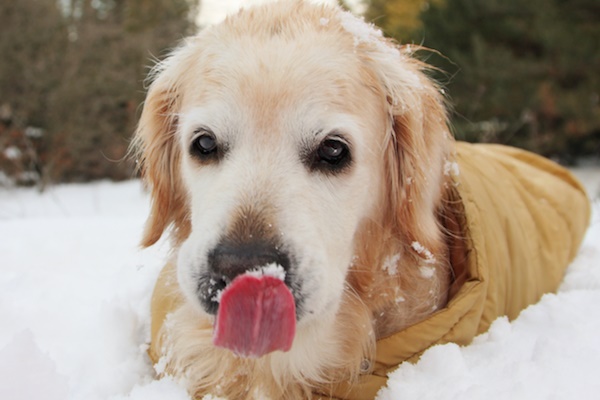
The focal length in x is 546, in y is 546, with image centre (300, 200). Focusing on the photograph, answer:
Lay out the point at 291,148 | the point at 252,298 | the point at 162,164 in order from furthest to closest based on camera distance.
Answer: the point at 162,164 < the point at 291,148 < the point at 252,298

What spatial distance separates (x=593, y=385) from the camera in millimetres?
1771

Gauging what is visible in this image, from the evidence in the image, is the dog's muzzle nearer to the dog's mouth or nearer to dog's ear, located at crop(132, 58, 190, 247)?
the dog's mouth

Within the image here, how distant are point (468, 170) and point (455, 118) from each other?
10811mm

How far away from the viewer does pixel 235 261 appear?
1.59 m

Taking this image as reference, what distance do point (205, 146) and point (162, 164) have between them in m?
0.56

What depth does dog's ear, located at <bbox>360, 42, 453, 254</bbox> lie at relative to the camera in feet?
7.28

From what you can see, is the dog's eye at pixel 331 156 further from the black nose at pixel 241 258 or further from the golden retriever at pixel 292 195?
the black nose at pixel 241 258

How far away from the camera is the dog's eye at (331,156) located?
6.38 ft

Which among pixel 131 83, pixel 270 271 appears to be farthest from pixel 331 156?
pixel 131 83

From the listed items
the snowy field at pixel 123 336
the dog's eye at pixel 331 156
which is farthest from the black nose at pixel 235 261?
the snowy field at pixel 123 336

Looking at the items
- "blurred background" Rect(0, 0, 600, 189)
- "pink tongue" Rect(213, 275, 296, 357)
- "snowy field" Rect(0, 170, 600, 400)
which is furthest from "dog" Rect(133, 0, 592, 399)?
"blurred background" Rect(0, 0, 600, 189)

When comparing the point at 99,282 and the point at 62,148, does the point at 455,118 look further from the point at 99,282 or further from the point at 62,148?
the point at 99,282

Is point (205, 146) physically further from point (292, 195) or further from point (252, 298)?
point (252, 298)

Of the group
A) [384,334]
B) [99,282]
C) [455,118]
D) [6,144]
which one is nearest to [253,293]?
[384,334]
